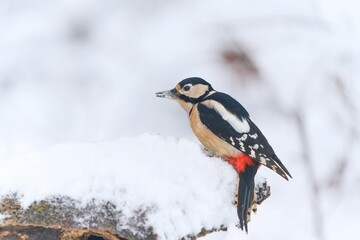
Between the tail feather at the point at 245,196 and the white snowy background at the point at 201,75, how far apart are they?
7.17 ft

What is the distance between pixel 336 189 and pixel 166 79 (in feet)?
6.43

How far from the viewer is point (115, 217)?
308 cm

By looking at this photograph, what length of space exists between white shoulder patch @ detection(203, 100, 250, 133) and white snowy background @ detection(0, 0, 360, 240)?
1.67 metres

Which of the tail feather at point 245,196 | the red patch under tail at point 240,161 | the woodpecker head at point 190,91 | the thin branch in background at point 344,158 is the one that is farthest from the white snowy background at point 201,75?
the tail feather at point 245,196

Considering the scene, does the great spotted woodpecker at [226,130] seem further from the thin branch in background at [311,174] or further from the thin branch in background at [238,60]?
the thin branch in background at [238,60]

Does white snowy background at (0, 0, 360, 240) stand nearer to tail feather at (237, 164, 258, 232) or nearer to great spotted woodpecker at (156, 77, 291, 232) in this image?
great spotted woodpecker at (156, 77, 291, 232)

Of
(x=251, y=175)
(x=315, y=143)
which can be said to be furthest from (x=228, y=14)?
(x=251, y=175)

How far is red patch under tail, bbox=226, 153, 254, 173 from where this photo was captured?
12.5 feet

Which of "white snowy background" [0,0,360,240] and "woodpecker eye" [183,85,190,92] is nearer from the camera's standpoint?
"woodpecker eye" [183,85,190,92]

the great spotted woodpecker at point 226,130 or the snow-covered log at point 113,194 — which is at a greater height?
the great spotted woodpecker at point 226,130

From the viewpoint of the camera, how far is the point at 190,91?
4.26 metres

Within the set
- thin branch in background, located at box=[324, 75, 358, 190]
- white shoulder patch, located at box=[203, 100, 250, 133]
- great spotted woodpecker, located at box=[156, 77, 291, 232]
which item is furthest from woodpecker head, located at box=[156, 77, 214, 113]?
thin branch in background, located at box=[324, 75, 358, 190]

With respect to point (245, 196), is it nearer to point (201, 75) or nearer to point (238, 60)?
point (238, 60)

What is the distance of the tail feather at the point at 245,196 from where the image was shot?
3473mm
